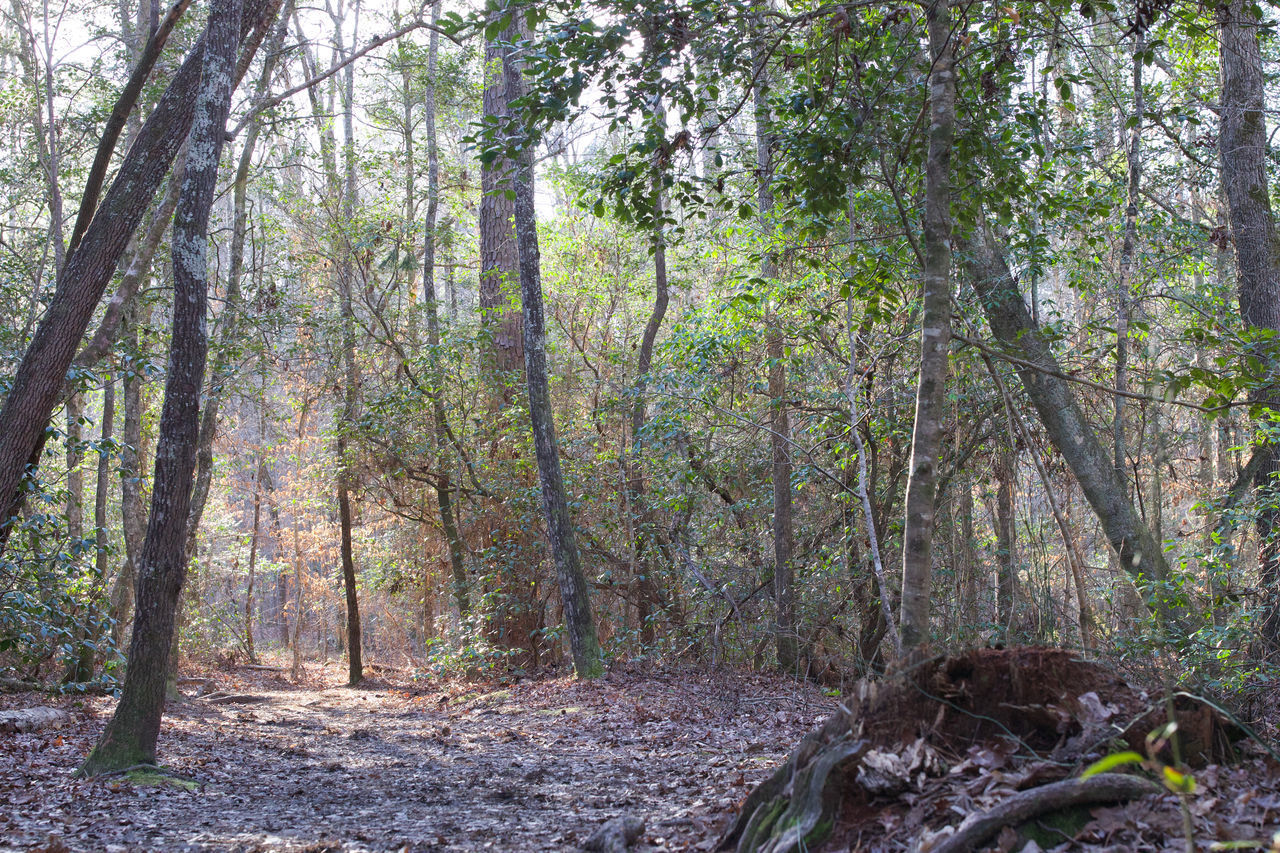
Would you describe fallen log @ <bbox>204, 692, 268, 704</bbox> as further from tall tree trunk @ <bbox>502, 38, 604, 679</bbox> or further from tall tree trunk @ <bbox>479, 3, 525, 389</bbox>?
tall tree trunk @ <bbox>479, 3, 525, 389</bbox>

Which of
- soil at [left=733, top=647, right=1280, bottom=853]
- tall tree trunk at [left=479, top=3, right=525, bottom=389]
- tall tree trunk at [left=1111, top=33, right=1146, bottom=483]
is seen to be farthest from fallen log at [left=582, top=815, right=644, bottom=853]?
tall tree trunk at [left=479, top=3, right=525, bottom=389]

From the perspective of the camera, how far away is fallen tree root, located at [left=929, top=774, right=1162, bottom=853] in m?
2.70

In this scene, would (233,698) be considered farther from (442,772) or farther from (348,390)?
(442,772)

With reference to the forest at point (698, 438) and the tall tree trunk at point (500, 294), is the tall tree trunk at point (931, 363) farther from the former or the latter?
the tall tree trunk at point (500, 294)

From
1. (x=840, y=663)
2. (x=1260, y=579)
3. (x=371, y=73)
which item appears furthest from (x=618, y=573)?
(x=371, y=73)

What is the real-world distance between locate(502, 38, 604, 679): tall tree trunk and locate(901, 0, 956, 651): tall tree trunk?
638cm

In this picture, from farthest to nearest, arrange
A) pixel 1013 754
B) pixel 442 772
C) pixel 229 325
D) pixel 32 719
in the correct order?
pixel 229 325, pixel 32 719, pixel 442 772, pixel 1013 754

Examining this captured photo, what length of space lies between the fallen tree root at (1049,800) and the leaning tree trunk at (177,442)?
5324 mm

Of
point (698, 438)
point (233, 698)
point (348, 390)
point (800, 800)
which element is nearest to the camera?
point (800, 800)

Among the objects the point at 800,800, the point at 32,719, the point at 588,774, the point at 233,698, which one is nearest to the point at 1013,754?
the point at 800,800

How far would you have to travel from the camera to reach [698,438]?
37.0 feet

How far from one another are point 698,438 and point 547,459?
2.03m

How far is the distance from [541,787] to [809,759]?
9.18 ft

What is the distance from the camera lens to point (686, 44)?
4781mm
